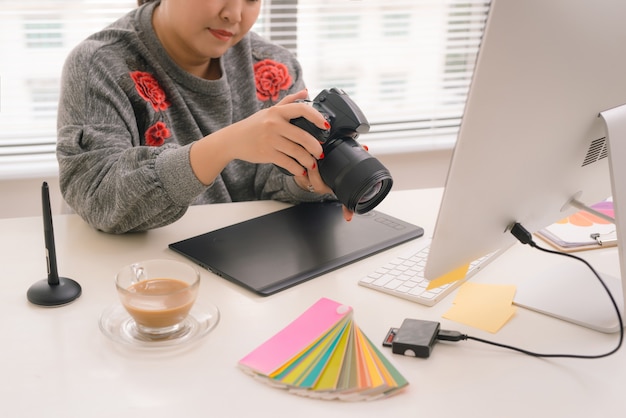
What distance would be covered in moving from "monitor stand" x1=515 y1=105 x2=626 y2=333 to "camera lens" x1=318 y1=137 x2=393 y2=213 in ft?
0.84

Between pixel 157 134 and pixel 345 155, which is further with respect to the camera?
pixel 157 134

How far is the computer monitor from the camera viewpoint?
0.74 m

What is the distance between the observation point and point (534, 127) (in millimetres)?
815

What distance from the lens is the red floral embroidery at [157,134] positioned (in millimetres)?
1425

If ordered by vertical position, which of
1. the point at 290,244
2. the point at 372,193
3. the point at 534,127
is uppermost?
the point at 534,127

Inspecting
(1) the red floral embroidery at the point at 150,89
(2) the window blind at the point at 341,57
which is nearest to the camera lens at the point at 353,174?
(1) the red floral embroidery at the point at 150,89

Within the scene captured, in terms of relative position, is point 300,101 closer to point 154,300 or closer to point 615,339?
point 154,300

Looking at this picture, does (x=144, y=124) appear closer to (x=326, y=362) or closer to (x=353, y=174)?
(x=353, y=174)

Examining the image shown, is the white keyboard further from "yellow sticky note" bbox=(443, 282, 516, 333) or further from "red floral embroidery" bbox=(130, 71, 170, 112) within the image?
"red floral embroidery" bbox=(130, 71, 170, 112)

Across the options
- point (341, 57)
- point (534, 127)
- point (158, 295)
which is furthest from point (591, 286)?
point (341, 57)

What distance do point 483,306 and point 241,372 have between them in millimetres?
373

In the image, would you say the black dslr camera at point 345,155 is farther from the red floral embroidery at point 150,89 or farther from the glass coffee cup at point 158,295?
the red floral embroidery at point 150,89

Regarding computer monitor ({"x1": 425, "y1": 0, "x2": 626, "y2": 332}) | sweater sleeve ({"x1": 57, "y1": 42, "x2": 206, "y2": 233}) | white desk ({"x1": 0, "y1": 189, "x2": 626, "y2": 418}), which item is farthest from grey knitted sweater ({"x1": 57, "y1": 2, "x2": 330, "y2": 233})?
computer monitor ({"x1": 425, "y1": 0, "x2": 626, "y2": 332})

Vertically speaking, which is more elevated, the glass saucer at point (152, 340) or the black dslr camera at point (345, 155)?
the black dslr camera at point (345, 155)
